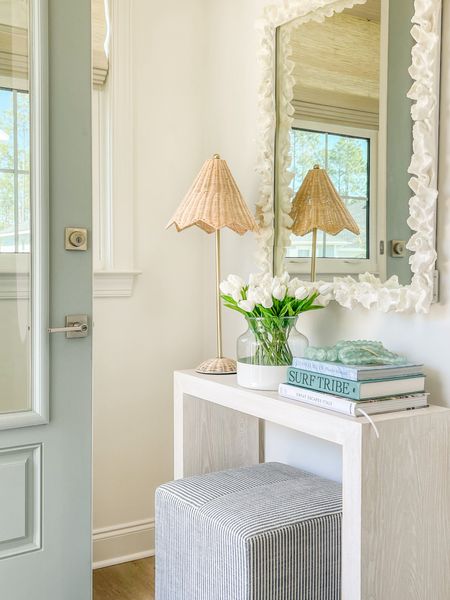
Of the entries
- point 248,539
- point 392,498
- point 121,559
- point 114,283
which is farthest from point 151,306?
point 392,498

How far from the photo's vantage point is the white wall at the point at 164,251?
2.48 m

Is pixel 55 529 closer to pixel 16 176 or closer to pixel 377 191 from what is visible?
pixel 16 176

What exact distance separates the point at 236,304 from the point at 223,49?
1.12 metres

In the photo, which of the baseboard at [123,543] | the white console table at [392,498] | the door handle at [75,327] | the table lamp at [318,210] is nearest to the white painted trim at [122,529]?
the baseboard at [123,543]

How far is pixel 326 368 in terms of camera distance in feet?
5.35

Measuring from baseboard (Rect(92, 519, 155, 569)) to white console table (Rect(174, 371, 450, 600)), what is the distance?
1.10 metres

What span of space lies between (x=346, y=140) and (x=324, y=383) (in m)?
0.75

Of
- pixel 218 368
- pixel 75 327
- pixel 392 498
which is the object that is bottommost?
pixel 392 498

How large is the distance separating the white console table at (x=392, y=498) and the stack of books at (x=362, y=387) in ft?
0.09

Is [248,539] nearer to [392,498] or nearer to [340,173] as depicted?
[392,498]

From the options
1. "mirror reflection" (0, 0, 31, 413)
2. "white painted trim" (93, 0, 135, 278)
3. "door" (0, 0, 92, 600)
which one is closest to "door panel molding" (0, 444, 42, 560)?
"door" (0, 0, 92, 600)

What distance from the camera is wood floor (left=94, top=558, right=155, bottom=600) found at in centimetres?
227

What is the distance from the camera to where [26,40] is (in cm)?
196

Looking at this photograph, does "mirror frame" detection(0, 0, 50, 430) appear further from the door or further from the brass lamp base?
the brass lamp base
